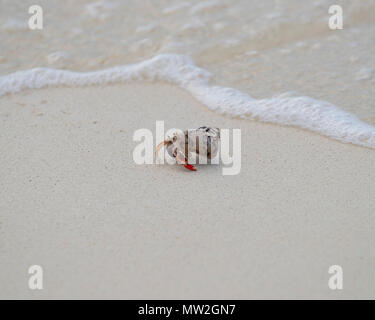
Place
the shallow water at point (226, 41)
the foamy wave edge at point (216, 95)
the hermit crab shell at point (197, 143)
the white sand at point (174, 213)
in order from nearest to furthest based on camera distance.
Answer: the white sand at point (174, 213), the hermit crab shell at point (197, 143), the foamy wave edge at point (216, 95), the shallow water at point (226, 41)

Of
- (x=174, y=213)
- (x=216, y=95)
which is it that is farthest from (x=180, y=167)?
(x=216, y=95)

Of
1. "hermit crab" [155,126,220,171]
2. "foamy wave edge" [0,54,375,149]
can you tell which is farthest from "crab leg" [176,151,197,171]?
"foamy wave edge" [0,54,375,149]

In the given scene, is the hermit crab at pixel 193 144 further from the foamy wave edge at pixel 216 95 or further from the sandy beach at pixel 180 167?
the foamy wave edge at pixel 216 95

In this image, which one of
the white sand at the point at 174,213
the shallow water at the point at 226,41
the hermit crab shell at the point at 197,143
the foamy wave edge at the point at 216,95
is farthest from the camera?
the shallow water at the point at 226,41

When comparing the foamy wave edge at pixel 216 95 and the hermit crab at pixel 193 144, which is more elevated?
the foamy wave edge at pixel 216 95

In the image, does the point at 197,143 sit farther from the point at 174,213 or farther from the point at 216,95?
the point at 216,95

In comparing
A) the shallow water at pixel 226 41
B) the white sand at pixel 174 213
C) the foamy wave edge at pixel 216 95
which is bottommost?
the white sand at pixel 174 213

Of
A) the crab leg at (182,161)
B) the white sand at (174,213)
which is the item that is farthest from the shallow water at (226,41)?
the crab leg at (182,161)

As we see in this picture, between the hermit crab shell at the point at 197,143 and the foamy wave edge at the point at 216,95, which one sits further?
the foamy wave edge at the point at 216,95
